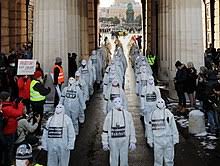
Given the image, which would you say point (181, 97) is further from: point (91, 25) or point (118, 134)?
point (91, 25)

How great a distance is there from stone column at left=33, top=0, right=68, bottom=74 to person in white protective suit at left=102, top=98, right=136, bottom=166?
34.0 ft

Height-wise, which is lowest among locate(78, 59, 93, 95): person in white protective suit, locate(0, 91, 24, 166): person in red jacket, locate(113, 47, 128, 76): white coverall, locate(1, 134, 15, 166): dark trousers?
locate(1, 134, 15, 166): dark trousers

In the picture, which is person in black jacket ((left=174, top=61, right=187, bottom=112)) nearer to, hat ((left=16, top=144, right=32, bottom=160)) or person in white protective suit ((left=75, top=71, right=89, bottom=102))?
person in white protective suit ((left=75, top=71, right=89, bottom=102))

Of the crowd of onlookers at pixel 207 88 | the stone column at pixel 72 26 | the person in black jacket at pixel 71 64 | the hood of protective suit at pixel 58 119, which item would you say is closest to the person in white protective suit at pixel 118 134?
the hood of protective suit at pixel 58 119

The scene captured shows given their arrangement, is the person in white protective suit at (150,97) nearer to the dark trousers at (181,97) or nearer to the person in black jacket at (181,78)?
the person in black jacket at (181,78)

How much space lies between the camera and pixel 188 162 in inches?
420

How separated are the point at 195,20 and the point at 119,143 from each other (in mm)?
11457

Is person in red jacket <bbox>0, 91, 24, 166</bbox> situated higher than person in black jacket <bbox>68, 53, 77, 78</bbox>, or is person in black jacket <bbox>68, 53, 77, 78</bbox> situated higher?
person in black jacket <bbox>68, 53, 77, 78</bbox>

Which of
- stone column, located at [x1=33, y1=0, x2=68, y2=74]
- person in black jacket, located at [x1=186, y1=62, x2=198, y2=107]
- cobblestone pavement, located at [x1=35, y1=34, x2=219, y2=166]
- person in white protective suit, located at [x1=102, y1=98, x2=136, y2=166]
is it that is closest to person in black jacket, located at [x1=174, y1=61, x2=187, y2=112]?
person in black jacket, located at [x1=186, y1=62, x2=198, y2=107]

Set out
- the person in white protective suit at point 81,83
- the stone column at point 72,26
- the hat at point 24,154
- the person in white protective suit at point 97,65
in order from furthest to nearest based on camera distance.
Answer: the person in white protective suit at point 97,65 < the stone column at point 72,26 < the person in white protective suit at point 81,83 < the hat at point 24,154

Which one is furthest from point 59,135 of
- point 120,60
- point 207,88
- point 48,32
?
point 120,60

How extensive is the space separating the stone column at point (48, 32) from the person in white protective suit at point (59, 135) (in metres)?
10.3

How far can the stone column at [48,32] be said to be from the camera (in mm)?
19078

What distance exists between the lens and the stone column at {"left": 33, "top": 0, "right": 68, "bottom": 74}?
751 inches
